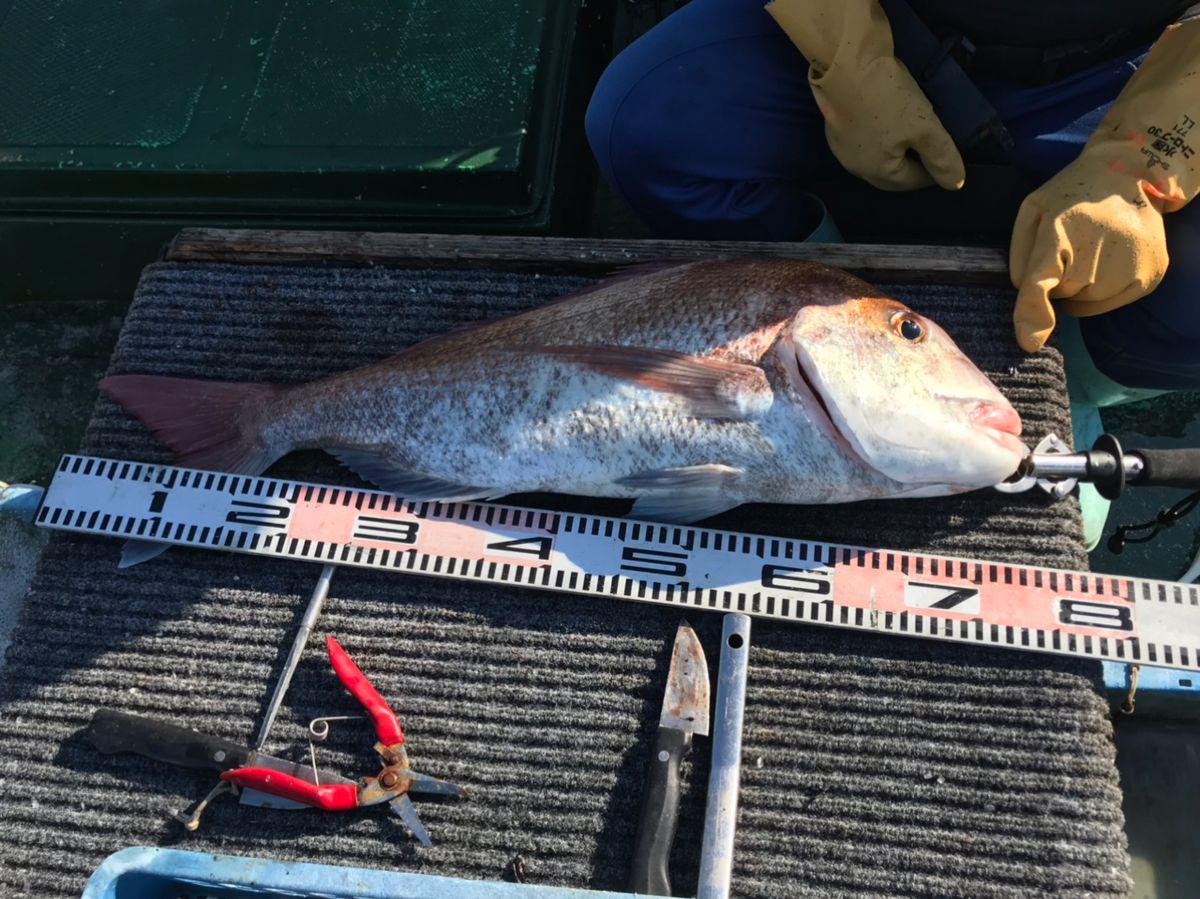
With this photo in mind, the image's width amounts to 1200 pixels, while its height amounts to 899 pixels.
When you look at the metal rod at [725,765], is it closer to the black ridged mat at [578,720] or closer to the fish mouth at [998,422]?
the black ridged mat at [578,720]

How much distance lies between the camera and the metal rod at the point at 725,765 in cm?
169

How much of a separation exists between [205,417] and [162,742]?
86cm

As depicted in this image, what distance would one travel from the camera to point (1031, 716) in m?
1.82

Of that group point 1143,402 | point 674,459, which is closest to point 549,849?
point 674,459

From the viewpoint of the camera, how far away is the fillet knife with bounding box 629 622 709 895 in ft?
5.54

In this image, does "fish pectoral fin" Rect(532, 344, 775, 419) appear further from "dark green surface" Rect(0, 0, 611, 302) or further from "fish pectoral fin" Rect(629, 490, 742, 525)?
"dark green surface" Rect(0, 0, 611, 302)

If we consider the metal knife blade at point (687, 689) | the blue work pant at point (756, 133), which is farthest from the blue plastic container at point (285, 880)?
the blue work pant at point (756, 133)

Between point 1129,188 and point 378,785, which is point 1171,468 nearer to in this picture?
point 1129,188

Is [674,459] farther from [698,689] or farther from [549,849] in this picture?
[549,849]

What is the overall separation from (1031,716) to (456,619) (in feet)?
4.65

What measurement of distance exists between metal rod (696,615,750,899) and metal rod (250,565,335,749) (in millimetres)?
1043

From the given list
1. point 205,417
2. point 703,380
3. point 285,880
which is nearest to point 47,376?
point 205,417

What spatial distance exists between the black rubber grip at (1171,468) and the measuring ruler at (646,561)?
0.25 m

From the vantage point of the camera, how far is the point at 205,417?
2.18m
